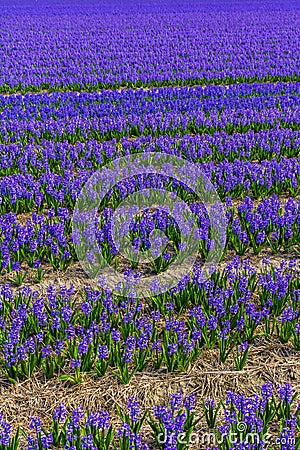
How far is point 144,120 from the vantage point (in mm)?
10164

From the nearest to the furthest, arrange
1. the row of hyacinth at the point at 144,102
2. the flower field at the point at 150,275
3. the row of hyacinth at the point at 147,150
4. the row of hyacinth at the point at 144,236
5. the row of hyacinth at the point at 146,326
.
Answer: the flower field at the point at 150,275
the row of hyacinth at the point at 146,326
the row of hyacinth at the point at 144,236
the row of hyacinth at the point at 147,150
the row of hyacinth at the point at 144,102

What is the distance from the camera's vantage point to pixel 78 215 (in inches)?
253

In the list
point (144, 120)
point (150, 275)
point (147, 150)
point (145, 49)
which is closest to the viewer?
point (150, 275)

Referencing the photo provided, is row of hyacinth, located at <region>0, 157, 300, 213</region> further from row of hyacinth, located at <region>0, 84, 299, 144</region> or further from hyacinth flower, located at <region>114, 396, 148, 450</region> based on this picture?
hyacinth flower, located at <region>114, 396, 148, 450</region>

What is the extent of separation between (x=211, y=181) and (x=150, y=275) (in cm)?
237

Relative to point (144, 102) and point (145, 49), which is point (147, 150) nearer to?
point (144, 102)

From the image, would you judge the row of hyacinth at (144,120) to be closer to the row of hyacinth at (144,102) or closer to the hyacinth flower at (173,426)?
the row of hyacinth at (144,102)

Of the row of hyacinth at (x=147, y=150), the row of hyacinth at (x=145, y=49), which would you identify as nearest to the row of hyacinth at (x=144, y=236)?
the row of hyacinth at (x=147, y=150)

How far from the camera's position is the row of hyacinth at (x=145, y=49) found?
15414mm

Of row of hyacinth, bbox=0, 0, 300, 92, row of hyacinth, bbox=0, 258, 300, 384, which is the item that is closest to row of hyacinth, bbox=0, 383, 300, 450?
row of hyacinth, bbox=0, 258, 300, 384

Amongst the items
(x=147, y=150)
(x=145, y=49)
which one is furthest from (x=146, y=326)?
(x=145, y=49)

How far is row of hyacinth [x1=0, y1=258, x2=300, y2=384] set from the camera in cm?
406

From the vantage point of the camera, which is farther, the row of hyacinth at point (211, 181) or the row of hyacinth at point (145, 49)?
the row of hyacinth at point (145, 49)

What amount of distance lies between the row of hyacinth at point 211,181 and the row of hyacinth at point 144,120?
6.54ft
